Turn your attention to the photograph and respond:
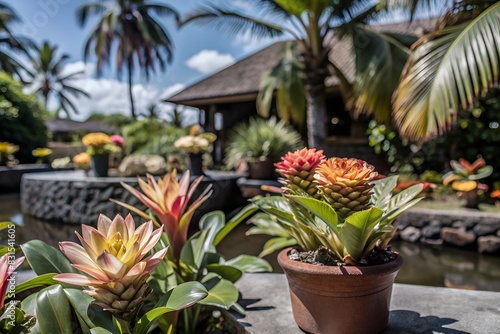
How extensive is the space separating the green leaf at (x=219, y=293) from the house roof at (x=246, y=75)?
704cm

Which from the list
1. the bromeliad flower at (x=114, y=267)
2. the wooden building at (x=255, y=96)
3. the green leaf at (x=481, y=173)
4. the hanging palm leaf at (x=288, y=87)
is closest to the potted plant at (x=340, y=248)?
the bromeliad flower at (x=114, y=267)

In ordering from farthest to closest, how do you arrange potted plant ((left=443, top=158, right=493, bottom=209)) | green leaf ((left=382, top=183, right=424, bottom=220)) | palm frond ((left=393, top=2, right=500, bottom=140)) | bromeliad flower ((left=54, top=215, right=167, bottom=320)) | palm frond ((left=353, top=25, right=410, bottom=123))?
palm frond ((left=353, top=25, right=410, bottom=123))
potted plant ((left=443, top=158, right=493, bottom=209))
palm frond ((left=393, top=2, right=500, bottom=140))
green leaf ((left=382, top=183, right=424, bottom=220))
bromeliad flower ((left=54, top=215, right=167, bottom=320))

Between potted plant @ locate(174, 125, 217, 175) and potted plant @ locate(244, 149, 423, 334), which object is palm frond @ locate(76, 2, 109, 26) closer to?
potted plant @ locate(174, 125, 217, 175)

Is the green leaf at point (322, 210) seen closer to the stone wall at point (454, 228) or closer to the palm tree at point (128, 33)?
the stone wall at point (454, 228)

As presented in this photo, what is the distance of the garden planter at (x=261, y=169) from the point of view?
6.91m

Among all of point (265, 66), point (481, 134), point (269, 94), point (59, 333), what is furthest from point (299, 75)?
point (59, 333)

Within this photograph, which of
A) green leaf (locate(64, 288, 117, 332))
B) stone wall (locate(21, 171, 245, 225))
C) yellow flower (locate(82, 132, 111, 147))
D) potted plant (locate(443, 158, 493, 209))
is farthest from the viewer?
yellow flower (locate(82, 132, 111, 147))

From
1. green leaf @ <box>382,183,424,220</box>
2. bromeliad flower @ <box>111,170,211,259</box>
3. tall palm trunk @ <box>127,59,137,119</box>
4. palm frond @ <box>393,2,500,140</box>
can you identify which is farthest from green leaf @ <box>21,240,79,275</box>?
tall palm trunk @ <box>127,59,137,119</box>

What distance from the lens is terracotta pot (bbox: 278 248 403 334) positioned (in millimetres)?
1045

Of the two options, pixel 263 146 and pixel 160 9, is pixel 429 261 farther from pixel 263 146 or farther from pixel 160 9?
pixel 160 9

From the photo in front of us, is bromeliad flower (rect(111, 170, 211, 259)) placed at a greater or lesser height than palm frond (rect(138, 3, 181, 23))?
lesser

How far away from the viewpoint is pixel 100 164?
6.18 meters

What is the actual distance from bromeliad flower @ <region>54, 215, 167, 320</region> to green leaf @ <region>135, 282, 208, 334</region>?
4 cm

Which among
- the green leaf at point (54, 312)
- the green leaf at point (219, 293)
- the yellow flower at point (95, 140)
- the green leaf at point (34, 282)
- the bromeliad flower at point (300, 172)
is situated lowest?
the green leaf at point (219, 293)
